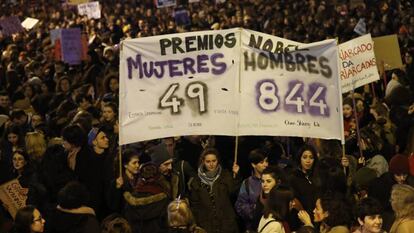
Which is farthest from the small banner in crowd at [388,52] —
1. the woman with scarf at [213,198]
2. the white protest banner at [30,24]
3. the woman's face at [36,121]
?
the white protest banner at [30,24]

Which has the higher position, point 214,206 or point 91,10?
point 91,10

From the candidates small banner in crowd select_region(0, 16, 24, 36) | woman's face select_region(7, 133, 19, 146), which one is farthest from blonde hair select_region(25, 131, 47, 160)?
small banner in crowd select_region(0, 16, 24, 36)

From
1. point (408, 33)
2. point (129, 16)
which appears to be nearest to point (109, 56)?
point (408, 33)

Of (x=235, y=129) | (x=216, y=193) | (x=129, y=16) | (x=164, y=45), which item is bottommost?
(x=216, y=193)

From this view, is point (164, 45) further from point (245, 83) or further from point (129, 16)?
point (129, 16)

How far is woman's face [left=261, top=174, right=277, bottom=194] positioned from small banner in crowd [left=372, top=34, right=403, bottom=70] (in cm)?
703

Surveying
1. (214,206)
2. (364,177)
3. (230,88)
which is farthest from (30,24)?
(364,177)

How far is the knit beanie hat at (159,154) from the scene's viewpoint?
8640 millimetres

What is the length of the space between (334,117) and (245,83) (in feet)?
2.80

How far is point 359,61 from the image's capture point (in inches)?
444

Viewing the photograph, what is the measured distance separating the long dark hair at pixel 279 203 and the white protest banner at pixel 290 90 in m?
1.51

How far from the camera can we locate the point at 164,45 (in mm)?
8602

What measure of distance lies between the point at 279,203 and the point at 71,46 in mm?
11978

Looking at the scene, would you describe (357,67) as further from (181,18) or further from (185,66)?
(181,18)
